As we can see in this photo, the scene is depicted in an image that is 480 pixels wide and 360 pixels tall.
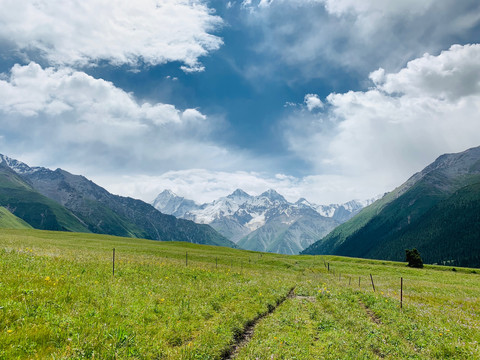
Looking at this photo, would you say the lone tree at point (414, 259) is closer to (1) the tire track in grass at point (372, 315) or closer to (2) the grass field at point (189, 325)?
(2) the grass field at point (189, 325)

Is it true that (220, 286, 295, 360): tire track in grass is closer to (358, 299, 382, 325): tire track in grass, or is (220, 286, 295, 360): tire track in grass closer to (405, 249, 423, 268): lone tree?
(358, 299, 382, 325): tire track in grass

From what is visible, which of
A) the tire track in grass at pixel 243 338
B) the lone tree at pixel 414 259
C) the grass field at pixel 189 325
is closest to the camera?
the grass field at pixel 189 325

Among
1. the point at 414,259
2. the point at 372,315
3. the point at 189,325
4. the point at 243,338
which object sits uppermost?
the point at 189,325

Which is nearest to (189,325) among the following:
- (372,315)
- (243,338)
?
(243,338)

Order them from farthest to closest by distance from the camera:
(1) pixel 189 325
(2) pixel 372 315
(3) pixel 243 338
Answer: (2) pixel 372 315 → (3) pixel 243 338 → (1) pixel 189 325

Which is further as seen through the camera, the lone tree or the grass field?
the lone tree

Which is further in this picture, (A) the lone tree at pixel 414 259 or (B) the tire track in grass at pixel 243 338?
(A) the lone tree at pixel 414 259

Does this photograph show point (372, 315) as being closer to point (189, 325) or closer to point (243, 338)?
point (243, 338)

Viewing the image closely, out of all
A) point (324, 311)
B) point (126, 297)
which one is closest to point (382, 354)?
point (324, 311)

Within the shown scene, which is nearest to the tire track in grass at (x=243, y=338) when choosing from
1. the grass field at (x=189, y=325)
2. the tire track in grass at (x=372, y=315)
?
the grass field at (x=189, y=325)

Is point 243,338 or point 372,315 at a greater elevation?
point 243,338

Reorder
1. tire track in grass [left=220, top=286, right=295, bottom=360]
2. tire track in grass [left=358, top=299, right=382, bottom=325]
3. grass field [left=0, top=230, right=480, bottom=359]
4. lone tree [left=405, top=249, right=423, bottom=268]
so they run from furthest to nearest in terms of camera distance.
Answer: lone tree [left=405, top=249, right=423, bottom=268], tire track in grass [left=358, top=299, right=382, bottom=325], tire track in grass [left=220, top=286, right=295, bottom=360], grass field [left=0, top=230, right=480, bottom=359]

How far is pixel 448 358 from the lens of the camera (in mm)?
12023

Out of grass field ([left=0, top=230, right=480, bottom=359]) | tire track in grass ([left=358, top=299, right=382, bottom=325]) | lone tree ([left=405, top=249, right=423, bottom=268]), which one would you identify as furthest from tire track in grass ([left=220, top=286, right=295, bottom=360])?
lone tree ([left=405, top=249, right=423, bottom=268])
